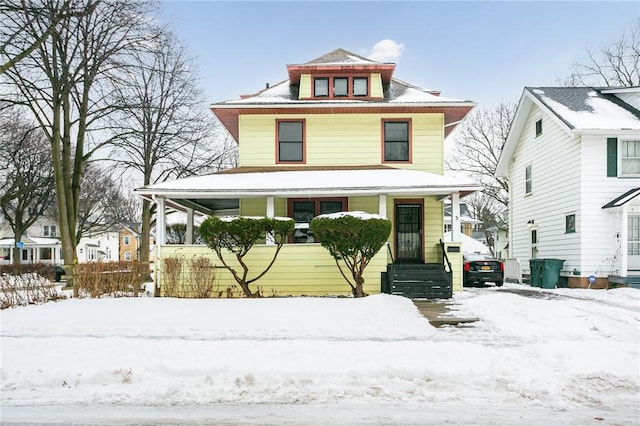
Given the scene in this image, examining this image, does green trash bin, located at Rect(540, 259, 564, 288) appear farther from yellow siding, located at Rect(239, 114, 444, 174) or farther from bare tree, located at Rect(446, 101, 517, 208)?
bare tree, located at Rect(446, 101, 517, 208)

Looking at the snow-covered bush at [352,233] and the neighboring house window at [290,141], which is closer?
the snow-covered bush at [352,233]

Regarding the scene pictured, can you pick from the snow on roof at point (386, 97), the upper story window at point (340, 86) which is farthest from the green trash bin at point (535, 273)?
the upper story window at point (340, 86)

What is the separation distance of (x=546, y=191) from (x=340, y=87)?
8.99m

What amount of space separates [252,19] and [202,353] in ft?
45.8

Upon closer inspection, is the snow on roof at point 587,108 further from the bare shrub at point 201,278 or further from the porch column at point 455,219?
the bare shrub at point 201,278

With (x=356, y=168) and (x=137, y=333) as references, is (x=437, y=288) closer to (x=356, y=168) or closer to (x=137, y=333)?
(x=356, y=168)

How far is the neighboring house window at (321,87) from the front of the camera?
56.2 ft

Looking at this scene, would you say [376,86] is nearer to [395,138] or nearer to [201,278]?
[395,138]

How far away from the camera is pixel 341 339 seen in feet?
25.2

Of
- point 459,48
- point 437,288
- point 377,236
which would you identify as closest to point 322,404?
point 377,236

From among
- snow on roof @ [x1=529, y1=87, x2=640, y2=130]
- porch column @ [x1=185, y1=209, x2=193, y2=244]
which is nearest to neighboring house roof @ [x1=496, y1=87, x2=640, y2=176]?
snow on roof @ [x1=529, y1=87, x2=640, y2=130]

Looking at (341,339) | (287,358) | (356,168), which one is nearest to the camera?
(287,358)

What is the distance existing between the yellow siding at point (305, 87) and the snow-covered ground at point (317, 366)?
946 cm

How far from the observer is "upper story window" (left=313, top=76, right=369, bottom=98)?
17.0m
